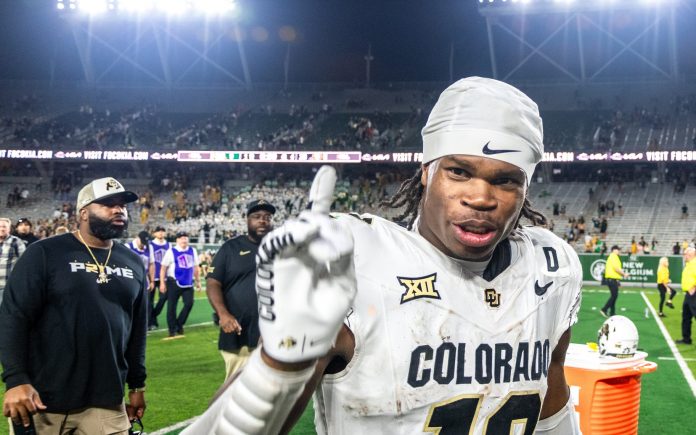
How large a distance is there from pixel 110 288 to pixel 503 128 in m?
2.96

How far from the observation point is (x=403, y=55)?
149ft

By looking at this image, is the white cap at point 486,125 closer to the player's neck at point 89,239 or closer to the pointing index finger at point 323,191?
the pointing index finger at point 323,191

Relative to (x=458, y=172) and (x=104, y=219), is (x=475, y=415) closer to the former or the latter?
(x=458, y=172)

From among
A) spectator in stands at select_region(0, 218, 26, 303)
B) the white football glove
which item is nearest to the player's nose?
the white football glove

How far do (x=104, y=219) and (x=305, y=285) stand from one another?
10.9 feet

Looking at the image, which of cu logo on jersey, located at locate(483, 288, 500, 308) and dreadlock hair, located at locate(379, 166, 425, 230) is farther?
dreadlock hair, located at locate(379, 166, 425, 230)

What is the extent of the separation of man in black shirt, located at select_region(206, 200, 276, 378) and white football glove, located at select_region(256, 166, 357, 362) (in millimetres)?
4964

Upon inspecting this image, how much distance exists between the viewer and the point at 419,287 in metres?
1.87

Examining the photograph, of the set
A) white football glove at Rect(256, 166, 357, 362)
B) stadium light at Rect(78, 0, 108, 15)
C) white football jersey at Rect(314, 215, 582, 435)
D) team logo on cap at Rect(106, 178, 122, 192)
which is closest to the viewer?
white football glove at Rect(256, 166, 357, 362)

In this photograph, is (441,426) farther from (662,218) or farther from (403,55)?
(403,55)

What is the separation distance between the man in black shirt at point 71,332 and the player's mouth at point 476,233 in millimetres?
2800

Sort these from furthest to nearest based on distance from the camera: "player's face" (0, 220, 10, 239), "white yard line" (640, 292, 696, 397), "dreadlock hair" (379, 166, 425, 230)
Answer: "white yard line" (640, 292, 696, 397) < "player's face" (0, 220, 10, 239) < "dreadlock hair" (379, 166, 425, 230)

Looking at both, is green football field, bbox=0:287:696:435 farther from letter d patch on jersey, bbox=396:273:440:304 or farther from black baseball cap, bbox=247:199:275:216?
letter d patch on jersey, bbox=396:273:440:304

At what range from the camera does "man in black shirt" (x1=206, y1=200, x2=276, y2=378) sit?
6273mm
